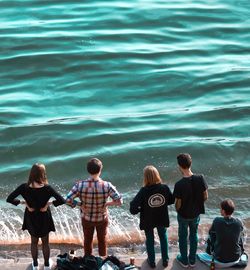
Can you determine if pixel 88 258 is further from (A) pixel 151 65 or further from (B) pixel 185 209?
(A) pixel 151 65

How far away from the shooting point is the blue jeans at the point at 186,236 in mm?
8891

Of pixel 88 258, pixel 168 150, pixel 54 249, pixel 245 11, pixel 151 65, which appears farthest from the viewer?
pixel 245 11

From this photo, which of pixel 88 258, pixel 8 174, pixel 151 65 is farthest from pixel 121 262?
pixel 151 65

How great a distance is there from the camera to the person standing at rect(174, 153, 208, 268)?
8.59 m

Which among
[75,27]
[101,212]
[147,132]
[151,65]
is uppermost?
[75,27]

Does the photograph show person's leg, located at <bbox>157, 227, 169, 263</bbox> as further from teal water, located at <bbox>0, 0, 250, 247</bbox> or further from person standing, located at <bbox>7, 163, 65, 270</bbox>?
teal water, located at <bbox>0, 0, 250, 247</bbox>

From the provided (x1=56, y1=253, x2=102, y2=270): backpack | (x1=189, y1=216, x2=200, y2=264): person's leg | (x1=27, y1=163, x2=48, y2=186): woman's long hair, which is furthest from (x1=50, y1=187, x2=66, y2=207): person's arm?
(x1=189, y1=216, x2=200, y2=264): person's leg

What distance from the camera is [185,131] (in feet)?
53.5

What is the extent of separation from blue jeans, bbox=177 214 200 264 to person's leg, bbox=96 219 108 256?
0.94 m

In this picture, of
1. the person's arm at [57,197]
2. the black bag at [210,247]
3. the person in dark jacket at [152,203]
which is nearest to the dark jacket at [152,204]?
the person in dark jacket at [152,203]

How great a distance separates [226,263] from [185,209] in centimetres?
87

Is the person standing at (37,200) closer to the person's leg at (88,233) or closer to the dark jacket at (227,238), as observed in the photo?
the person's leg at (88,233)

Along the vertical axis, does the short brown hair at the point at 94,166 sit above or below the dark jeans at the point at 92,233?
above

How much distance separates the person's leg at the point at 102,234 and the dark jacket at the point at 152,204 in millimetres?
537
